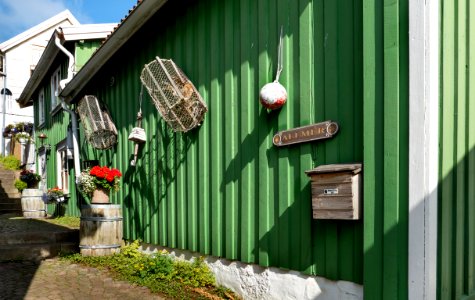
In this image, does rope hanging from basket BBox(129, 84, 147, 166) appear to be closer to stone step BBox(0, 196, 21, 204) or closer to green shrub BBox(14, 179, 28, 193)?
green shrub BBox(14, 179, 28, 193)

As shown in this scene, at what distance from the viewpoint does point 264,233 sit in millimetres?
3832

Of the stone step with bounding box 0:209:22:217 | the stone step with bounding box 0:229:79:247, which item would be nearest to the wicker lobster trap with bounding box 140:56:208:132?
the stone step with bounding box 0:229:79:247

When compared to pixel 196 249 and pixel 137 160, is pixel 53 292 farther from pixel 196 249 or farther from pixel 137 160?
pixel 137 160

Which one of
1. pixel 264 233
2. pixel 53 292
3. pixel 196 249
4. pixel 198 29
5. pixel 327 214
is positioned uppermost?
pixel 198 29

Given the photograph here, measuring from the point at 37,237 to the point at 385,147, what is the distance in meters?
6.35

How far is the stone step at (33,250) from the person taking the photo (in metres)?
6.21

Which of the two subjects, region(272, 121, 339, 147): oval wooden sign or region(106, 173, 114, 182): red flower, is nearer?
region(272, 121, 339, 147): oval wooden sign

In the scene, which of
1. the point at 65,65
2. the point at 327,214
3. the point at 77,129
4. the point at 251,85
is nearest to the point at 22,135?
the point at 65,65

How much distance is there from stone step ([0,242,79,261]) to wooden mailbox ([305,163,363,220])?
5.08 m

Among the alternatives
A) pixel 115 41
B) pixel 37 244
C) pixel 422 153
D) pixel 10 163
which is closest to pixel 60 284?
pixel 37 244

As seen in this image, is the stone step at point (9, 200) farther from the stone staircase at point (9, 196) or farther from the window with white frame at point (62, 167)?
the window with white frame at point (62, 167)

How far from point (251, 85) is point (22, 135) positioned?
1681 cm

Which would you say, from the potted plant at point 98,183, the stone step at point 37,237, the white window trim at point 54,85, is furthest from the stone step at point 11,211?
the potted plant at point 98,183

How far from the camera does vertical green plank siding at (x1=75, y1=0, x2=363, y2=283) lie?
318 cm
